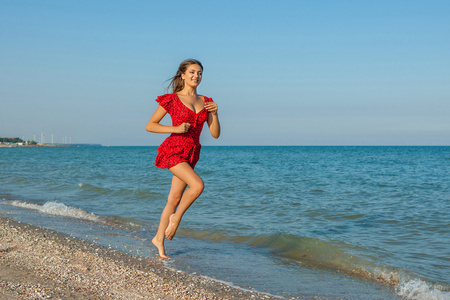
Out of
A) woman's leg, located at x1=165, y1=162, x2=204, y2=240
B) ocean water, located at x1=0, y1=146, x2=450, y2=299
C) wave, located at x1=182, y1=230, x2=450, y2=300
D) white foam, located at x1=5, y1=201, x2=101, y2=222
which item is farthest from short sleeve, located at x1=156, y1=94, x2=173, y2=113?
white foam, located at x1=5, y1=201, x2=101, y2=222

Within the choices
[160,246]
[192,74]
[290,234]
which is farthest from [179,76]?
[290,234]

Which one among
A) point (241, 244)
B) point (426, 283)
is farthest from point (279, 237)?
point (426, 283)

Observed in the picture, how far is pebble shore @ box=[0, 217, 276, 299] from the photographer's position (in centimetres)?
385

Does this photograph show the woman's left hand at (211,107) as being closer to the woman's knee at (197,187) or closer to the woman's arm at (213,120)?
the woman's arm at (213,120)

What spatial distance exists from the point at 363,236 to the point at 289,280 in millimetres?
3320

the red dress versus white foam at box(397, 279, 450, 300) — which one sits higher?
the red dress

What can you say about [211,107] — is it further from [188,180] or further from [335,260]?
[335,260]

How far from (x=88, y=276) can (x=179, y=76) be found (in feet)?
7.88

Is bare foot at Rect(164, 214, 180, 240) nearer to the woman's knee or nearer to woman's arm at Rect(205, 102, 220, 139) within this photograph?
the woman's knee

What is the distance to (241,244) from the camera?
7520mm

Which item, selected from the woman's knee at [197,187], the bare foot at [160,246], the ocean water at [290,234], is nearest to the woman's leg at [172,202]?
the bare foot at [160,246]

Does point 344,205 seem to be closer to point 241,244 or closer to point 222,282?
point 241,244

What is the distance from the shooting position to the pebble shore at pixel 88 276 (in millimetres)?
3854

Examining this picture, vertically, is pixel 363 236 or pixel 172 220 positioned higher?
pixel 172 220
